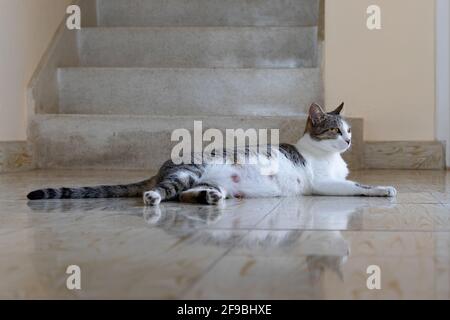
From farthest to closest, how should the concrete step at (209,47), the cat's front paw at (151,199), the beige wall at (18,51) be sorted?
the concrete step at (209,47), the beige wall at (18,51), the cat's front paw at (151,199)

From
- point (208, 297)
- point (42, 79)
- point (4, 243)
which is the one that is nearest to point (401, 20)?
point (42, 79)

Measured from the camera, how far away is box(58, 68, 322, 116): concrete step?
13.2 feet

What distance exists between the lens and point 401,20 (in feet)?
12.5

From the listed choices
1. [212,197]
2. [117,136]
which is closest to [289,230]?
[212,197]

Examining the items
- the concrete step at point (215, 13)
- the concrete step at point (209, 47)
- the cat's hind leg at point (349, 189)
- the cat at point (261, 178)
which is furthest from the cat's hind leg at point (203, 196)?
the concrete step at point (215, 13)

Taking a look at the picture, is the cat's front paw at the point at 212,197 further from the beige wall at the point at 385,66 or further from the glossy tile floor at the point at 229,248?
the beige wall at the point at 385,66

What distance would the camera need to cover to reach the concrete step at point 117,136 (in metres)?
3.65

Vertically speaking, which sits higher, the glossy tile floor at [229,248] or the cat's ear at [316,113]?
the cat's ear at [316,113]

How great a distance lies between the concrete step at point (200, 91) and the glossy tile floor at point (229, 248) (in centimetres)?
178

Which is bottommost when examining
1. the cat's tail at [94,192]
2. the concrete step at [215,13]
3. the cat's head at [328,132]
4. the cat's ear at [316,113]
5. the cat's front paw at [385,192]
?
the cat's front paw at [385,192]

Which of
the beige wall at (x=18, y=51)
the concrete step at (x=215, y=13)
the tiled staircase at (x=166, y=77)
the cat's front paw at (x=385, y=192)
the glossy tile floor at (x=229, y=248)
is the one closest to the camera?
the glossy tile floor at (x=229, y=248)

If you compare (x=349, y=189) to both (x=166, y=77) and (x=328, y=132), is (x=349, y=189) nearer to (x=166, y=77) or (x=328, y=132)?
(x=328, y=132)

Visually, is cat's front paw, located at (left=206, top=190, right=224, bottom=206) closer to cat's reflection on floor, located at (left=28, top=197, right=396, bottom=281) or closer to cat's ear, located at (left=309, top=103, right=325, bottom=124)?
cat's reflection on floor, located at (left=28, top=197, right=396, bottom=281)

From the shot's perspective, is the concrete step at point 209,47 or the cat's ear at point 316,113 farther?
the concrete step at point 209,47
